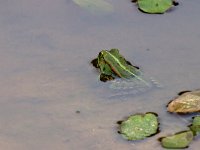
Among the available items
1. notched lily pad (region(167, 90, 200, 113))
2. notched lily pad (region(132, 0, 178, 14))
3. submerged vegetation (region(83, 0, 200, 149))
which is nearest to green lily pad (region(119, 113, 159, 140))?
submerged vegetation (region(83, 0, 200, 149))

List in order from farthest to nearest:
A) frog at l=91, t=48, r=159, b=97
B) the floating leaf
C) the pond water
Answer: the floating leaf
frog at l=91, t=48, r=159, b=97
the pond water

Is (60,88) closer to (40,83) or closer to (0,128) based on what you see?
(40,83)

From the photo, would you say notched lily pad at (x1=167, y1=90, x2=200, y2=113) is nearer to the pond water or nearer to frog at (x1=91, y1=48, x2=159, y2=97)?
the pond water

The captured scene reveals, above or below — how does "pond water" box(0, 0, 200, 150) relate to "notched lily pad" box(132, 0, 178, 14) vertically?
below

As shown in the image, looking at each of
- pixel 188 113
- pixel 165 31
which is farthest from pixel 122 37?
pixel 188 113

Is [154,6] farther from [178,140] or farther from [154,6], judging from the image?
[178,140]

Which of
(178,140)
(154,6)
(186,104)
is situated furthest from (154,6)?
(178,140)
